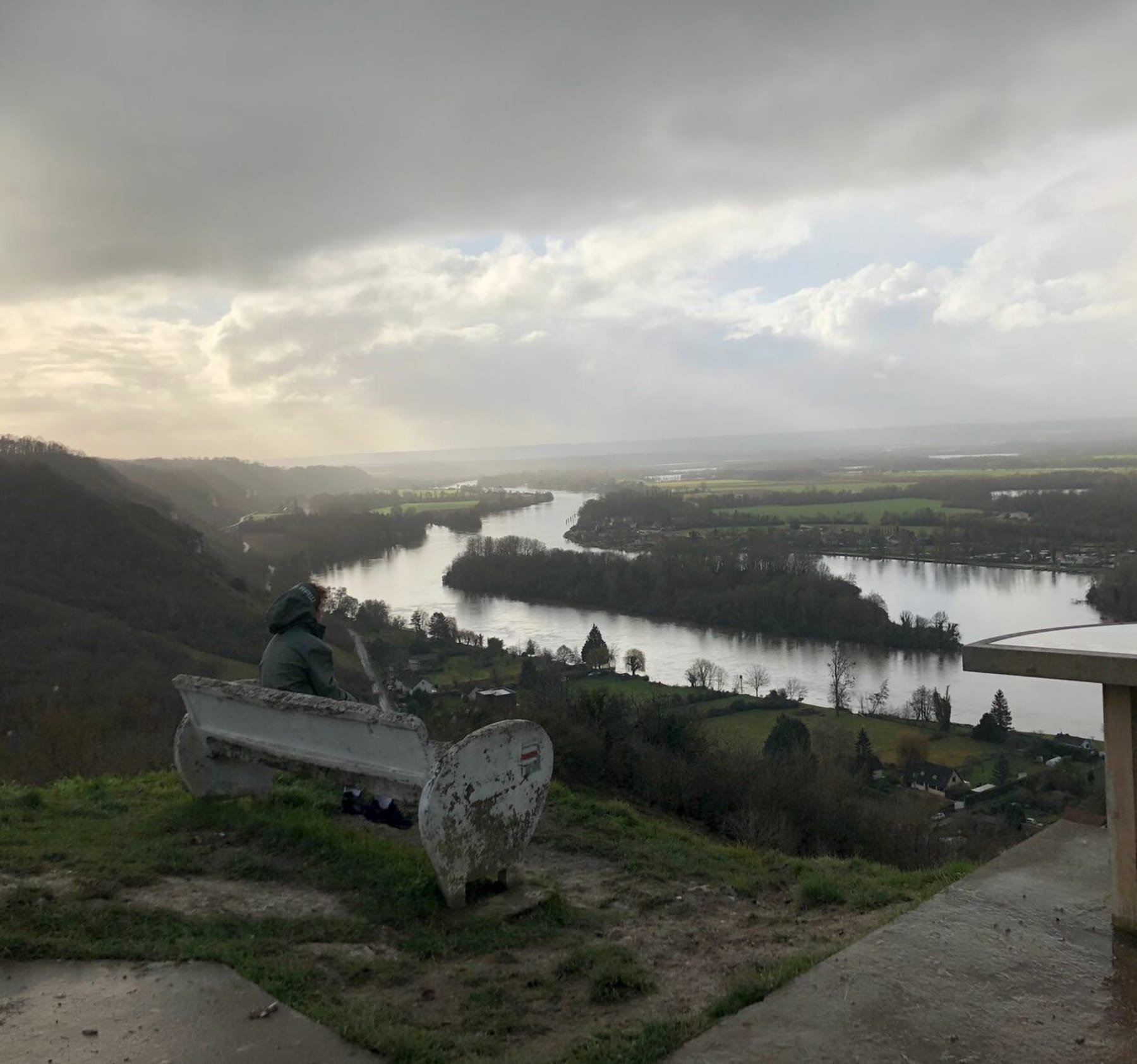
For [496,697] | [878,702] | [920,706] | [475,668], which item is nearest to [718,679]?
[878,702]

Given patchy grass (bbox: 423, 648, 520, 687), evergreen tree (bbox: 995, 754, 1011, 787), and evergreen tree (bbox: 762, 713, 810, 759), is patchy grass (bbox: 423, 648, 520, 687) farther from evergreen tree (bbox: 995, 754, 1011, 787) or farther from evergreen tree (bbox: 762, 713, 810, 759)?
evergreen tree (bbox: 995, 754, 1011, 787)

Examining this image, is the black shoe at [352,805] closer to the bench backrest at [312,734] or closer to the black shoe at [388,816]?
the black shoe at [388,816]

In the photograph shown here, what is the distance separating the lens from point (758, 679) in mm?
32875

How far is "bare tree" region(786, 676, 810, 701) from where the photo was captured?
30.4m

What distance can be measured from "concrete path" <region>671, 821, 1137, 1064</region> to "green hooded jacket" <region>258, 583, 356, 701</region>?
3004 mm

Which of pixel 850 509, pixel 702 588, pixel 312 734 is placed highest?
pixel 312 734

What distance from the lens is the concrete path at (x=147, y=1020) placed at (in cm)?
244

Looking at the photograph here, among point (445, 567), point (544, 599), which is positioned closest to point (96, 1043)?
point (544, 599)

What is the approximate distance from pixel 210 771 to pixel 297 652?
2.93 feet

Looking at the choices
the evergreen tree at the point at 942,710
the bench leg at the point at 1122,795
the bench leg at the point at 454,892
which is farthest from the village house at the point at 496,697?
the bench leg at the point at 1122,795

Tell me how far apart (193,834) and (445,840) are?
5.65 ft

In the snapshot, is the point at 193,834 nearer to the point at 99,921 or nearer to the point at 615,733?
Answer: the point at 99,921

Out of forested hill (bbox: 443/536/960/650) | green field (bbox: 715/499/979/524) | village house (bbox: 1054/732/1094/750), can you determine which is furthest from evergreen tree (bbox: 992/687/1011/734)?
green field (bbox: 715/499/979/524)

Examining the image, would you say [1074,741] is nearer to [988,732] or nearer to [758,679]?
[988,732]
